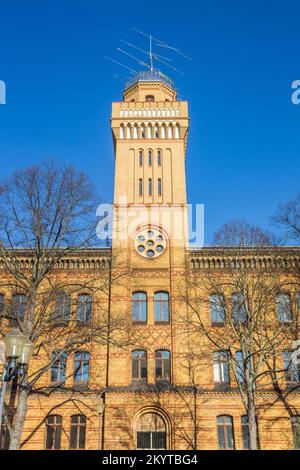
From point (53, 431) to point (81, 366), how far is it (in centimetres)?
357

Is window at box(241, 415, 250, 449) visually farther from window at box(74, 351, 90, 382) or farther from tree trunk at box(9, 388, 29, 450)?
tree trunk at box(9, 388, 29, 450)

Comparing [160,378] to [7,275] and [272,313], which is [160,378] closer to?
[272,313]

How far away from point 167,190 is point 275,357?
12.7 m

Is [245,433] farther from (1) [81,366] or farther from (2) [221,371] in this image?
(1) [81,366]

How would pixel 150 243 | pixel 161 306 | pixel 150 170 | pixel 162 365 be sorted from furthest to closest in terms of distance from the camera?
pixel 150 170
pixel 150 243
pixel 161 306
pixel 162 365

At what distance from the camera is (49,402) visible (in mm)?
23562

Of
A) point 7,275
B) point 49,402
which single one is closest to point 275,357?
point 49,402

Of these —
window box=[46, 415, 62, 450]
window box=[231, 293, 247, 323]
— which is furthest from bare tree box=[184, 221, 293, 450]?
window box=[46, 415, 62, 450]

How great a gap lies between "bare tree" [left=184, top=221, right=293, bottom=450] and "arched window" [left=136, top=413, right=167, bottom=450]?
13.1ft

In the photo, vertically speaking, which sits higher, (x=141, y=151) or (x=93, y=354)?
(x=141, y=151)

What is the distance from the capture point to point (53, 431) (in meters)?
23.2

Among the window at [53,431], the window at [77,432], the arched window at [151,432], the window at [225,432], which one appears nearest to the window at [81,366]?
the window at [77,432]

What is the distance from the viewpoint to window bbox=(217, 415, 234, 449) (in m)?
22.9

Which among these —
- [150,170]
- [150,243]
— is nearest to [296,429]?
[150,243]
